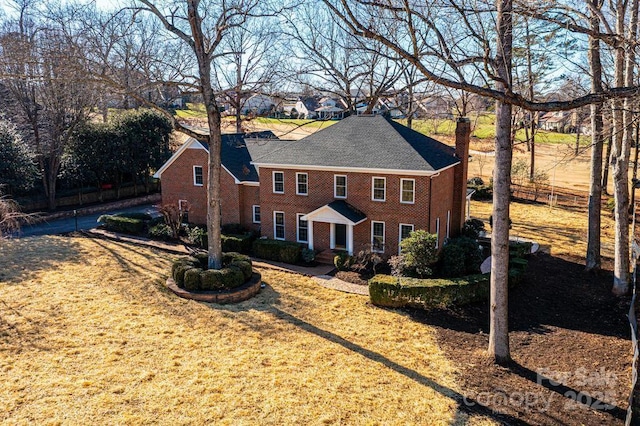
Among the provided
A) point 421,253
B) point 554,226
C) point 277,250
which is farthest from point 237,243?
point 554,226

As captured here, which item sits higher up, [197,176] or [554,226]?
[197,176]

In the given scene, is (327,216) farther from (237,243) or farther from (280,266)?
(237,243)

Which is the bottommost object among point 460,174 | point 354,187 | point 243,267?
point 243,267

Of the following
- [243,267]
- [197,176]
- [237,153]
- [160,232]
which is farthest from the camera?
[237,153]

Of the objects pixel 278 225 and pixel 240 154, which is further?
pixel 240 154

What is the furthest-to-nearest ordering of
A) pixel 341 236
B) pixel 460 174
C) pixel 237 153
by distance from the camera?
pixel 237 153, pixel 460 174, pixel 341 236

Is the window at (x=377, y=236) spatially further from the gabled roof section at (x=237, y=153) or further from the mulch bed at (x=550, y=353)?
the gabled roof section at (x=237, y=153)

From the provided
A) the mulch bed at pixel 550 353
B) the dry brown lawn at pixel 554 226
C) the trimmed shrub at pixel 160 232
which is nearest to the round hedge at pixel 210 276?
the mulch bed at pixel 550 353

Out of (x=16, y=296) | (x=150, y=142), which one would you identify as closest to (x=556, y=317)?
(x=16, y=296)
